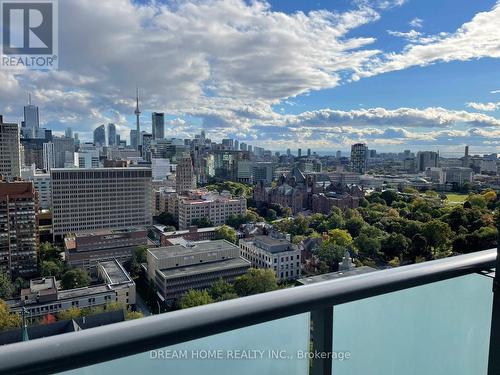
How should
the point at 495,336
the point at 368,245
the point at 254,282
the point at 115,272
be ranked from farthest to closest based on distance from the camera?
the point at 368,245 → the point at 115,272 → the point at 254,282 → the point at 495,336

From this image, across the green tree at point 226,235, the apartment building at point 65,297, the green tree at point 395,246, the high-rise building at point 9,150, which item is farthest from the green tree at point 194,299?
the high-rise building at point 9,150

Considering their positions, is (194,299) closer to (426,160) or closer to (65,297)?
(65,297)

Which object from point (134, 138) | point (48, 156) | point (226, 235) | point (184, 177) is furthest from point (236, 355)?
point (134, 138)

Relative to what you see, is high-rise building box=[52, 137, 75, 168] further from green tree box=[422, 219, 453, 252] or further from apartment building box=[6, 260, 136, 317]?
green tree box=[422, 219, 453, 252]

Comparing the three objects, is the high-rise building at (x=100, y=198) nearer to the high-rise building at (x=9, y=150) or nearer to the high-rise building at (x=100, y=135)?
the high-rise building at (x=9, y=150)

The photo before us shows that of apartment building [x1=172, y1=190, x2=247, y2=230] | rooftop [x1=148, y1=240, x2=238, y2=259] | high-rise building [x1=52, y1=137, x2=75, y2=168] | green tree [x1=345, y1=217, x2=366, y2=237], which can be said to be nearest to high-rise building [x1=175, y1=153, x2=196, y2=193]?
apartment building [x1=172, y1=190, x2=247, y2=230]

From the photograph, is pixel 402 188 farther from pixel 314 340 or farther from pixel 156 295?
pixel 314 340

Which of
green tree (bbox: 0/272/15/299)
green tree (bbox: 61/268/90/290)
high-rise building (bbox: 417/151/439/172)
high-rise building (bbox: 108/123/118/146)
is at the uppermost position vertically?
high-rise building (bbox: 108/123/118/146)
